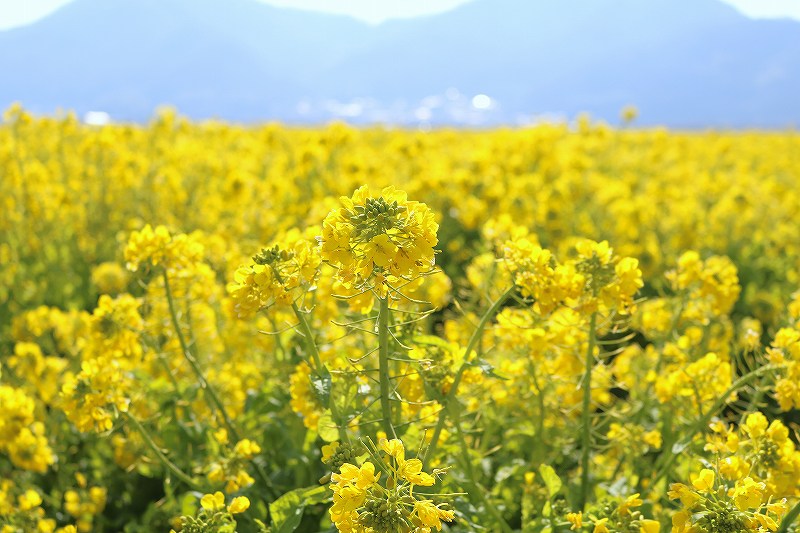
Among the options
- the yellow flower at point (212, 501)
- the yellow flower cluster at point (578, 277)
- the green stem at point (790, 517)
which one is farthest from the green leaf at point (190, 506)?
the green stem at point (790, 517)

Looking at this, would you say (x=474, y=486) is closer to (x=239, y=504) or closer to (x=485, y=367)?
(x=485, y=367)

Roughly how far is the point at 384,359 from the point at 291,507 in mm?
456

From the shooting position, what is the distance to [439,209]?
5703mm

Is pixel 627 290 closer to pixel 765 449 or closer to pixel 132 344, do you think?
pixel 765 449

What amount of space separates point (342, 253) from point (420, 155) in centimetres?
510

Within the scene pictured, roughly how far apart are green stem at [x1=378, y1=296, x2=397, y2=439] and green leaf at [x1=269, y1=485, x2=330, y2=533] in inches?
8.7

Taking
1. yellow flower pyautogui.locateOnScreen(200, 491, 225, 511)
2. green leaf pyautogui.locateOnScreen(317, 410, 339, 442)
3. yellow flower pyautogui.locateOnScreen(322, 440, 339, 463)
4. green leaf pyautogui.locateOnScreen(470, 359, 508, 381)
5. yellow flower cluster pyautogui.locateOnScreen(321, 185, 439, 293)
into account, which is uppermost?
yellow flower cluster pyautogui.locateOnScreen(321, 185, 439, 293)

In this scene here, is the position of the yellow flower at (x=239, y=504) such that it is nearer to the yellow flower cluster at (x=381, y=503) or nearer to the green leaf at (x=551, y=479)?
the yellow flower cluster at (x=381, y=503)

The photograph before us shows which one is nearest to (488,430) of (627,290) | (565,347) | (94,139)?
(565,347)

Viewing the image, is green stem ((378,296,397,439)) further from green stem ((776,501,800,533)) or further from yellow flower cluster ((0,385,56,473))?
yellow flower cluster ((0,385,56,473))

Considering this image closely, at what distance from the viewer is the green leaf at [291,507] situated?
1545mm

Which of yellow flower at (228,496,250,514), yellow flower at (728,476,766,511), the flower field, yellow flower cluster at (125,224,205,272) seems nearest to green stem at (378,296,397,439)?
the flower field

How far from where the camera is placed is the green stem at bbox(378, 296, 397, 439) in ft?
4.73

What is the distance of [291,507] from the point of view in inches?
62.5
